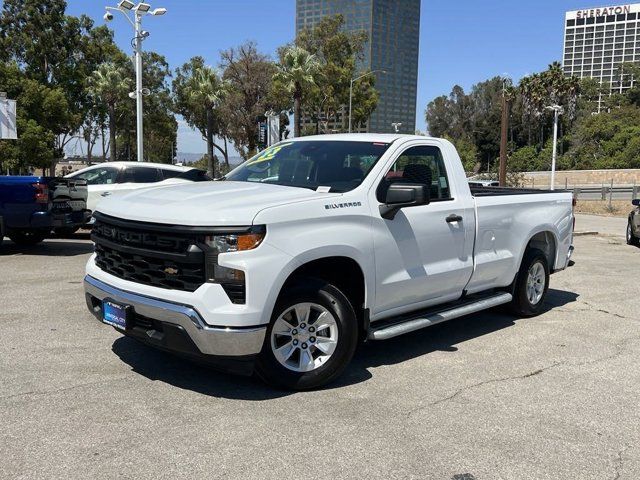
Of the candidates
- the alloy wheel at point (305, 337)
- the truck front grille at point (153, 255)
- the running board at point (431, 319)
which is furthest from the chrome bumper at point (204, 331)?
the running board at point (431, 319)

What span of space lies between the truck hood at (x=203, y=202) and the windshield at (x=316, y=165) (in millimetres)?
296

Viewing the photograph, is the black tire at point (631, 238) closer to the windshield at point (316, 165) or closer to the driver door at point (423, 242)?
the driver door at point (423, 242)

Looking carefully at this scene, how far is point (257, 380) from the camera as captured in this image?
4656mm

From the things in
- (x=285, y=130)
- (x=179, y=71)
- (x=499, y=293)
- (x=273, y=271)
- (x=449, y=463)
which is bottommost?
(x=449, y=463)

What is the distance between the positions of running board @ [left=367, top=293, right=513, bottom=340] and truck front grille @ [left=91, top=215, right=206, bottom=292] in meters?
1.56

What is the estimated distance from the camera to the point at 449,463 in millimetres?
3471

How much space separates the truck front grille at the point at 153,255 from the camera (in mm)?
4055

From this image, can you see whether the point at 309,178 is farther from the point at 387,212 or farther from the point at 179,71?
the point at 179,71

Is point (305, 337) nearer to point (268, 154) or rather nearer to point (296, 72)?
point (268, 154)

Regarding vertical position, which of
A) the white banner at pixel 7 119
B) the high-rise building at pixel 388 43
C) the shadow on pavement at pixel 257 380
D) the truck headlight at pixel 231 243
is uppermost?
the high-rise building at pixel 388 43

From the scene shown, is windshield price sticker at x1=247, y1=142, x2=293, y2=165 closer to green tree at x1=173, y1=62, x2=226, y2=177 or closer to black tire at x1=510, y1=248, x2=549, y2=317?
black tire at x1=510, y1=248, x2=549, y2=317

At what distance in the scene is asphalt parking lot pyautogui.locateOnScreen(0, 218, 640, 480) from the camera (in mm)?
3410

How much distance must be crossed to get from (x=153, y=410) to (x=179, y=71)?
5710 cm

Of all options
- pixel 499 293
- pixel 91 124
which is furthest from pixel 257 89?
pixel 499 293
